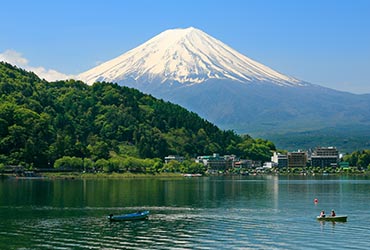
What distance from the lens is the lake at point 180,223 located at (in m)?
44.3

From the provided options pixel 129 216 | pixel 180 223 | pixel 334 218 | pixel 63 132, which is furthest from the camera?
pixel 63 132

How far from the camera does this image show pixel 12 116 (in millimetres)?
150000

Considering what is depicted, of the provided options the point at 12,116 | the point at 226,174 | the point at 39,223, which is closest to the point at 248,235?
the point at 39,223

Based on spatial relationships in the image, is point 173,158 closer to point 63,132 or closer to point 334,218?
point 63,132

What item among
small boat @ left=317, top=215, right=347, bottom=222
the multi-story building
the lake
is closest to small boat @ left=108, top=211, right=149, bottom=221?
the lake

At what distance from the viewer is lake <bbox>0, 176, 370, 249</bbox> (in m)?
44.3

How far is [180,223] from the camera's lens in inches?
2141

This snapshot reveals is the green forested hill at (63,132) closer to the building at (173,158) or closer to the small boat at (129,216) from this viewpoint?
the building at (173,158)

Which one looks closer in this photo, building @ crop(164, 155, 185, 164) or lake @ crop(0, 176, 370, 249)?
lake @ crop(0, 176, 370, 249)

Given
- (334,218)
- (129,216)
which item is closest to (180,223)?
(129,216)

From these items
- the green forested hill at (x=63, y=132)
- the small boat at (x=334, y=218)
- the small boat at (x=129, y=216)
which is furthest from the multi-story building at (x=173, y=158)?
the small boat at (x=334, y=218)

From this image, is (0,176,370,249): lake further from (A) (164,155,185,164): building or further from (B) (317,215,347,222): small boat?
(A) (164,155,185,164): building

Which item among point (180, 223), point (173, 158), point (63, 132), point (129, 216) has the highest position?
point (63, 132)

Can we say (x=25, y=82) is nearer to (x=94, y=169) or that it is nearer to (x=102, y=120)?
(x=102, y=120)
